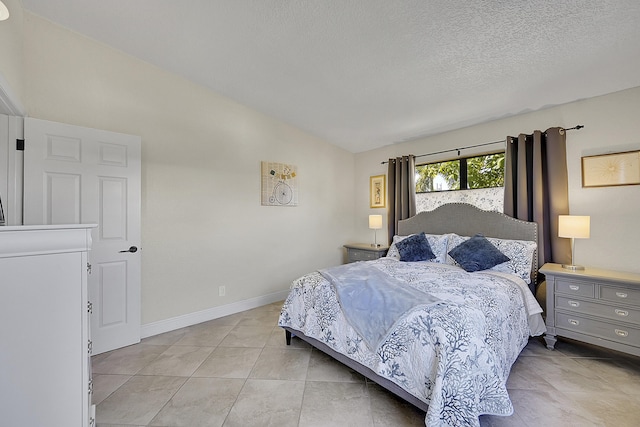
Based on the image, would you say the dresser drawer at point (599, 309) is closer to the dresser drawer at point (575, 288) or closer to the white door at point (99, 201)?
the dresser drawer at point (575, 288)

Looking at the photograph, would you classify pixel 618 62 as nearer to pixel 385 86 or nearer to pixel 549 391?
pixel 385 86

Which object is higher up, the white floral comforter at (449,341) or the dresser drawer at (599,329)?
the white floral comforter at (449,341)

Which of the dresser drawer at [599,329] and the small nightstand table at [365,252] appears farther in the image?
the small nightstand table at [365,252]

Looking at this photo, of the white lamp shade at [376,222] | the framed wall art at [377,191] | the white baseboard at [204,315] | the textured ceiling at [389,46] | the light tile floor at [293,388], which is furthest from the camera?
the framed wall art at [377,191]

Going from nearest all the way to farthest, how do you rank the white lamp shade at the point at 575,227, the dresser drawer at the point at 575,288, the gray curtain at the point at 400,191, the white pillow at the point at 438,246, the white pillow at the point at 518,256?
the dresser drawer at the point at 575,288 → the white lamp shade at the point at 575,227 → the white pillow at the point at 518,256 → the white pillow at the point at 438,246 → the gray curtain at the point at 400,191

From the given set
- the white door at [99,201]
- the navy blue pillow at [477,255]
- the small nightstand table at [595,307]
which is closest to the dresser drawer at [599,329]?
the small nightstand table at [595,307]

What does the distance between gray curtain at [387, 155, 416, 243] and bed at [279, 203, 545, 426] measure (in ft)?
2.99

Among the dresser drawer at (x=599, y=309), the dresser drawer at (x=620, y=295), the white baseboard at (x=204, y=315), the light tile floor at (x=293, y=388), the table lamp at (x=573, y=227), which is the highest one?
the table lamp at (x=573, y=227)

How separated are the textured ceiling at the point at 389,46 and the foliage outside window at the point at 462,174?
0.59 m

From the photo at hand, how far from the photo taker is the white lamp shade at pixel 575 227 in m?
2.47

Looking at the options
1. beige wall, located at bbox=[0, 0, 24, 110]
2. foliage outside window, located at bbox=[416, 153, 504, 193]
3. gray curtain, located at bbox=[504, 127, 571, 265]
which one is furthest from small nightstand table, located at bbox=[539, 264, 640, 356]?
beige wall, located at bbox=[0, 0, 24, 110]

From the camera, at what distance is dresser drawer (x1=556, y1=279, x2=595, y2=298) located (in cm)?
231

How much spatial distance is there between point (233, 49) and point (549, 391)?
381cm

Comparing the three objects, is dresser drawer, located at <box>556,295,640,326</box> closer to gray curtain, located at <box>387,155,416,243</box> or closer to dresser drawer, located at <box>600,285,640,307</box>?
dresser drawer, located at <box>600,285,640,307</box>
